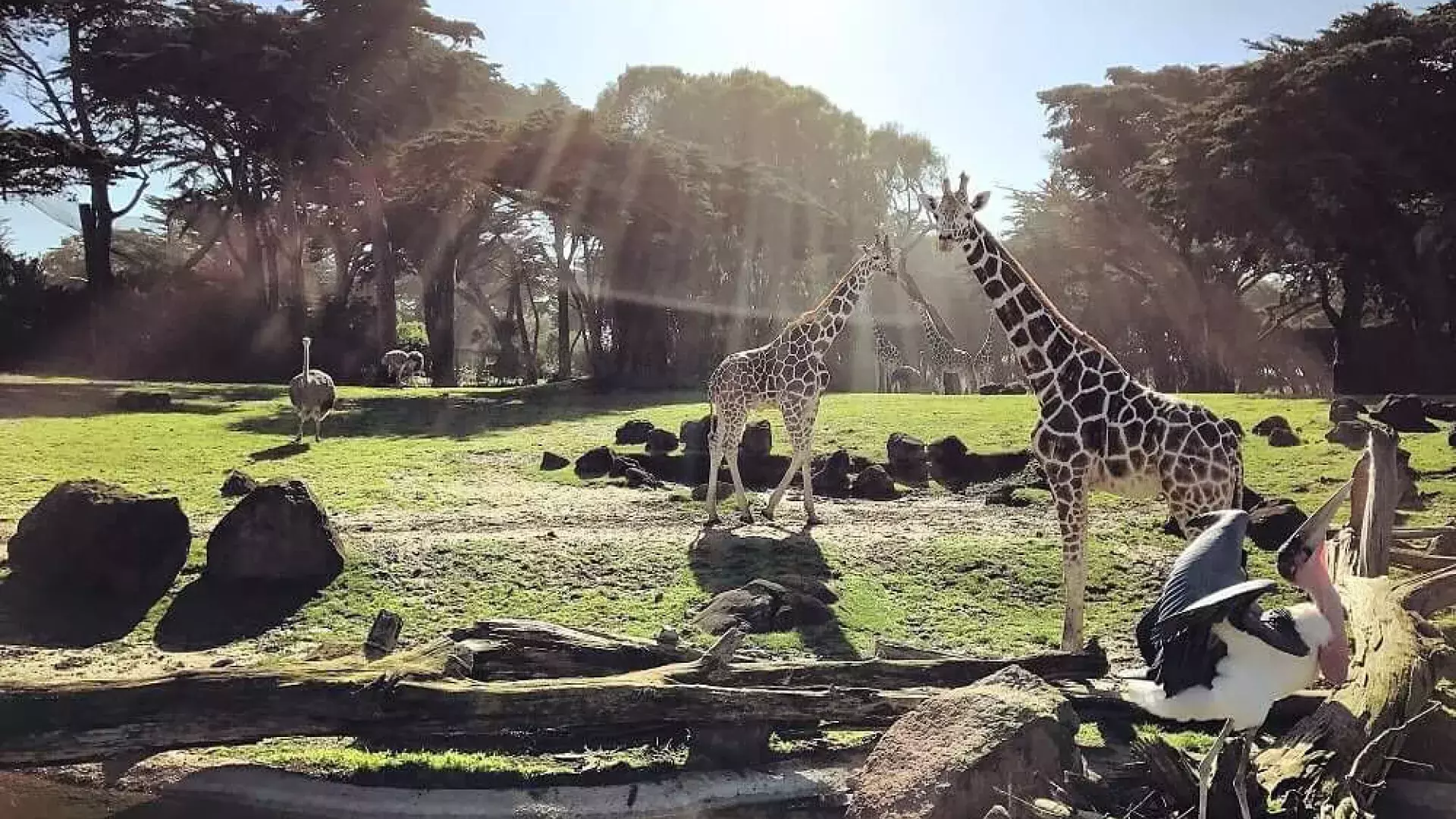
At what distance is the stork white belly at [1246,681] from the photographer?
4.33 meters

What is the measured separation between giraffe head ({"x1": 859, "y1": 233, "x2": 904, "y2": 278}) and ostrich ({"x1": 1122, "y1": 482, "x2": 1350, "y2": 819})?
889 cm

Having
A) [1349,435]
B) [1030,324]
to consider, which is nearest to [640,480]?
[1030,324]

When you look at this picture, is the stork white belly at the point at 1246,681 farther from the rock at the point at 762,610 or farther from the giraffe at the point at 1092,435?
the rock at the point at 762,610

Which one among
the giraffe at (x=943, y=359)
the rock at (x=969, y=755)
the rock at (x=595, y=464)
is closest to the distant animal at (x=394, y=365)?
the giraffe at (x=943, y=359)

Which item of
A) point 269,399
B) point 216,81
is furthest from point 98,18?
point 269,399

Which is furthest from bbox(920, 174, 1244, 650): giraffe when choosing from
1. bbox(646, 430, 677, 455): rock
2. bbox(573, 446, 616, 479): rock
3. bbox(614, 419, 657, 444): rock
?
bbox(614, 419, 657, 444): rock

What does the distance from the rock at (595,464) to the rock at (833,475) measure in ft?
10.0

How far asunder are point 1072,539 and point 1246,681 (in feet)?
10.4

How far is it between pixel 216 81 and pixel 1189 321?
36.2 m

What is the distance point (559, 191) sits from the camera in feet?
111

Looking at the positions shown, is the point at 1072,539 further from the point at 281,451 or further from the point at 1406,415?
the point at 281,451

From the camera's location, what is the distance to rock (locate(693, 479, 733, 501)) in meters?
13.7

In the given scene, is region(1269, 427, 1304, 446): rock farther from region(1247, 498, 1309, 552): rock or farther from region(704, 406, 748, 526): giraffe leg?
region(704, 406, 748, 526): giraffe leg

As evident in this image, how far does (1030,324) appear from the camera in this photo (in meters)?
7.98
